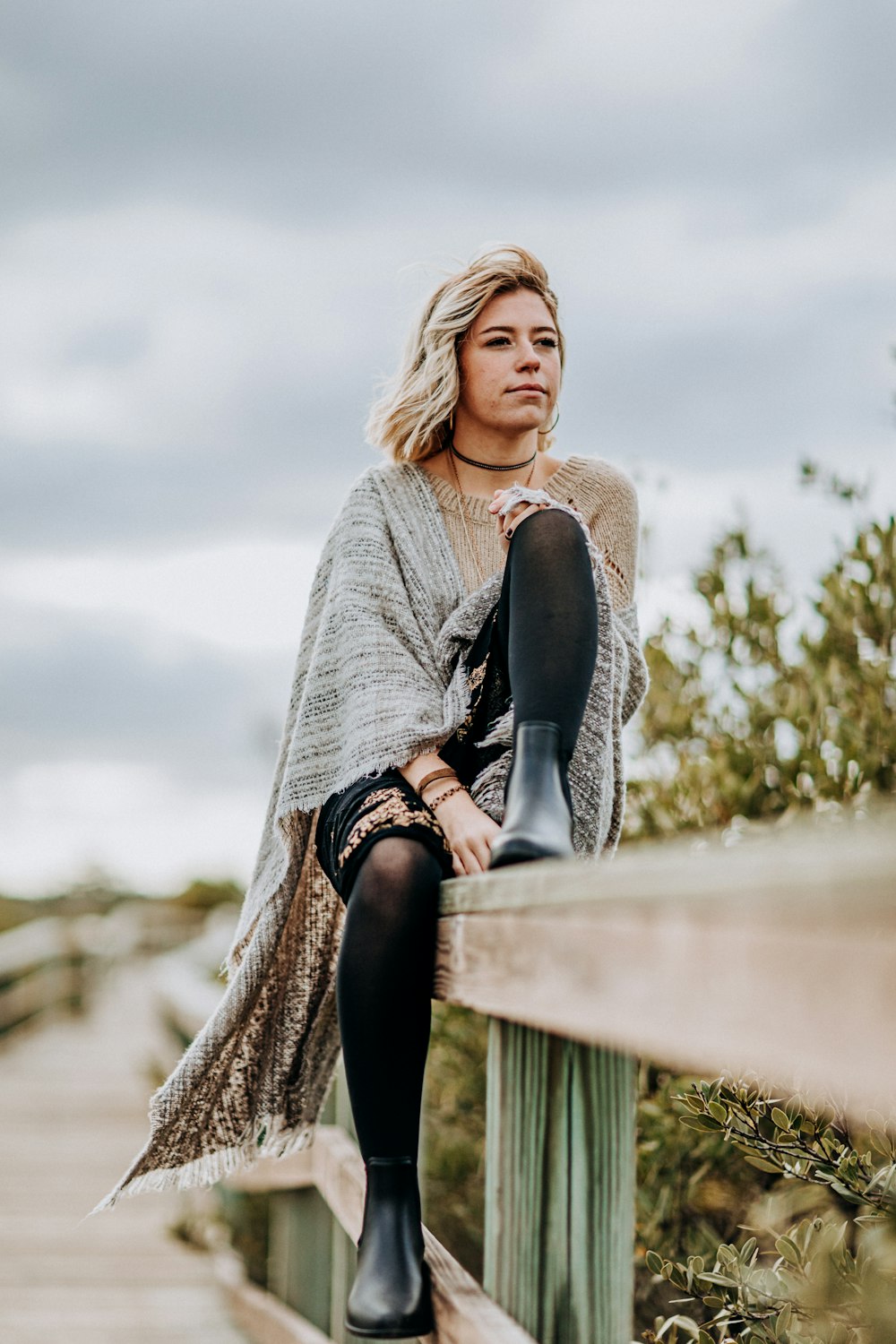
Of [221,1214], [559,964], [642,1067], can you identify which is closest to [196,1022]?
[221,1214]

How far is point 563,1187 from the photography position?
1102mm

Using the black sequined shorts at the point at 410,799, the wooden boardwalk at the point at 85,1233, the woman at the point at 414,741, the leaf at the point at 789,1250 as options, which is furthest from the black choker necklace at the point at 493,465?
the wooden boardwalk at the point at 85,1233

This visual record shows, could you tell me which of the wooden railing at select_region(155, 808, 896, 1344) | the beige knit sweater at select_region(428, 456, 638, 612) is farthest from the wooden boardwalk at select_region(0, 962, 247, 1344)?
the beige knit sweater at select_region(428, 456, 638, 612)

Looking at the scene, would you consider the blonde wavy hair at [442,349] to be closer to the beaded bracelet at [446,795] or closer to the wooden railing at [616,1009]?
the beaded bracelet at [446,795]

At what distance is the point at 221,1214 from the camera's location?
13.0ft

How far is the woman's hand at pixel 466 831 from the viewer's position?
1453 millimetres

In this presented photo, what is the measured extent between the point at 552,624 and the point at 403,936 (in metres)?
0.35

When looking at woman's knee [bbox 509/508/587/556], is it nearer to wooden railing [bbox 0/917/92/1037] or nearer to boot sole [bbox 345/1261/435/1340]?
boot sole [bbox 345/1261/435/1340]

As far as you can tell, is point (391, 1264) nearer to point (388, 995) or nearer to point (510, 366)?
point (388, 995)

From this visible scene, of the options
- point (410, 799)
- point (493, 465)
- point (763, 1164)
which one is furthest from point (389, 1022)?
point (493, 465)

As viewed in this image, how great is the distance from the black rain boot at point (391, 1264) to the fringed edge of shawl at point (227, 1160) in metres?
0.52

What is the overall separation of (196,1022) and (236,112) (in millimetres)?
4217

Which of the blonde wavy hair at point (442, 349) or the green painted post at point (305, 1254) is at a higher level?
the blonde wavy hair at point (442, 349)

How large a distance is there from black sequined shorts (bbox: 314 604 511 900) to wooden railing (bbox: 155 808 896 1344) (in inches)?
4.8
